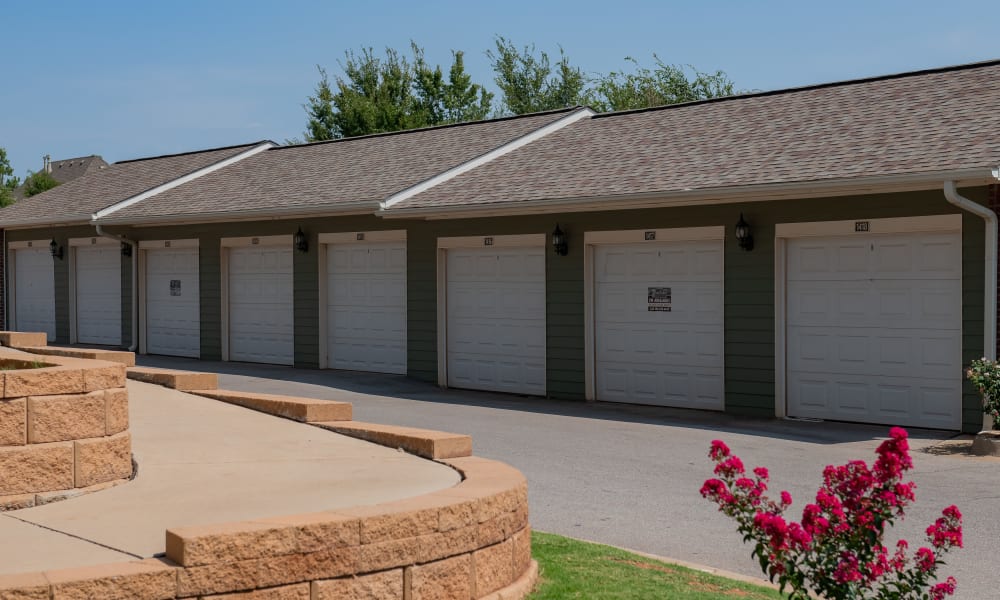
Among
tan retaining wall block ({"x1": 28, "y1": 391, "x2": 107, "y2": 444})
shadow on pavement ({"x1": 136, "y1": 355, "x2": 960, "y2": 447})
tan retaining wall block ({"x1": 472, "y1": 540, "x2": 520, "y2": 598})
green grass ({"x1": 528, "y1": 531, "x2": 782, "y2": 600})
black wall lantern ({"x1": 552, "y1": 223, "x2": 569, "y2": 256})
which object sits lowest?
shadow on pavement ({"x1": 136, "y1": 355, "x2": 960, "y2": 447})

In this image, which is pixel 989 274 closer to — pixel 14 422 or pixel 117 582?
pixel 14 422

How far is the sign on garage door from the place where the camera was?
25422mm

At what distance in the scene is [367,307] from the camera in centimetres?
2038

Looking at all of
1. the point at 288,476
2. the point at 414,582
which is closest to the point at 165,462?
the point at 288,476

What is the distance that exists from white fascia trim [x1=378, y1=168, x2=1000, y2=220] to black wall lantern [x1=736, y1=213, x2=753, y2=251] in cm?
32

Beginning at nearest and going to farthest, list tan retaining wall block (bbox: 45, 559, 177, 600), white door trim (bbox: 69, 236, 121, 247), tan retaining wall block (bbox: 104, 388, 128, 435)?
tan retaining wall block (bbox: 45, 559, 177, 600)
tan retaining wall block (bbox: 104, 388, 128, 435)
white door trim (bbox: 69, 236, 121, 247)

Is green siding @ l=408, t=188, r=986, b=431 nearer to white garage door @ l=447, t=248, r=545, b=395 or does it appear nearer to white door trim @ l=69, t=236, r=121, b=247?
white garage door @ l=447, t=248, r=545, b=395

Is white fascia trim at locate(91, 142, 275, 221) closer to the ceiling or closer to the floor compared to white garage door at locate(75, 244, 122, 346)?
closer to the ceiling

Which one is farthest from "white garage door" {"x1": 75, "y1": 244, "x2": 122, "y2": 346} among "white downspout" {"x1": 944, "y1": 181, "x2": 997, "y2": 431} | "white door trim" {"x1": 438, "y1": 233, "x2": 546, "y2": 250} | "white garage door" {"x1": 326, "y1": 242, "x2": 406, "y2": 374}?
"white downspout" {"x1": 944, "y1": 181, "x2": 997, "y2": 431}

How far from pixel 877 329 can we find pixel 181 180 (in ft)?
58.0

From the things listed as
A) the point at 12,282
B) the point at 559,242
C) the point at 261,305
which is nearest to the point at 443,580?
the point at 559,242

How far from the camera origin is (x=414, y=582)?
543 cm

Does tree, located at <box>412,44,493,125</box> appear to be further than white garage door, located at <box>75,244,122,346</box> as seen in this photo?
Yes

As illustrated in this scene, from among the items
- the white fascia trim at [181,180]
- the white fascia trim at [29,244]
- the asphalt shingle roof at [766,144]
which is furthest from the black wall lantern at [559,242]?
the white fascia trim at [29,244]
